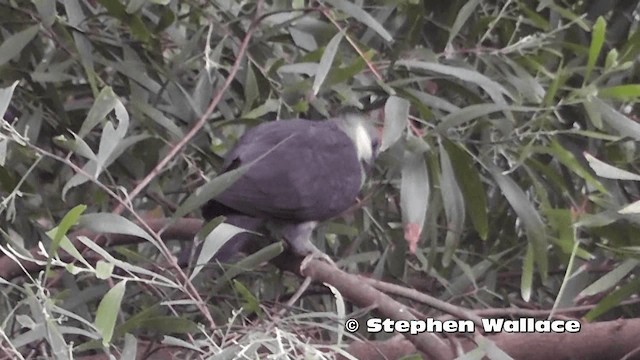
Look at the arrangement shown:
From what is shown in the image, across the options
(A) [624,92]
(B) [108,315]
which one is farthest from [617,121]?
(B) [108,315]

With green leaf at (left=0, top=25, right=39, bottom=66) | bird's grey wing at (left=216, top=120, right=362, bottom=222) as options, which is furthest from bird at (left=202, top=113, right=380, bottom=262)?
green leaf at (left=0, top=25, right=39, bottom=66)

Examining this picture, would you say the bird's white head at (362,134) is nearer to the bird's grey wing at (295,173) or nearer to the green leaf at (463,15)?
the bird's grey wing at (295,173)

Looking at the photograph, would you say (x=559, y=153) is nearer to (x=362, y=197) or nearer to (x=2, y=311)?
(x=362, y=197)

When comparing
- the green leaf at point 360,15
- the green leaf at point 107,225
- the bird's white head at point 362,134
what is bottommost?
the bird's white head at point 362,134

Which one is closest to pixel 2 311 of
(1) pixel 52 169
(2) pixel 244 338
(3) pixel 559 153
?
(1) pixel 52 169

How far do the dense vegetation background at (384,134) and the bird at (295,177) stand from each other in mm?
38

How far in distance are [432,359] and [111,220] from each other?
30 cm

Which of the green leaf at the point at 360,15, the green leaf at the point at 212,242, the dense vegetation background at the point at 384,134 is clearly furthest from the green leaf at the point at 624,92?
the green leaf at the point at 212,242

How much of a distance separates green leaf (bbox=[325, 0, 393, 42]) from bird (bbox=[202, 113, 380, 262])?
0.14 metres

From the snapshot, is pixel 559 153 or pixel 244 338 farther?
pixel 559 153

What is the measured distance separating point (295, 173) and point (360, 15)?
183mm

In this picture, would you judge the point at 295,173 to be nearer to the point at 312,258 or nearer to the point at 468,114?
the point at 312,258

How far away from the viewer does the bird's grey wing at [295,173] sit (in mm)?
966

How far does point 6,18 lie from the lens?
1.04m
